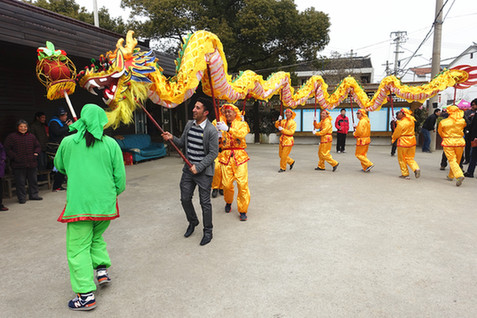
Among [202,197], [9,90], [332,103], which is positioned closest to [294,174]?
[332,103]

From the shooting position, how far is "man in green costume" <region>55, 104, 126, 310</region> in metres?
2.34

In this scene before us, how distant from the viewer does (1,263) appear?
10.3 ft

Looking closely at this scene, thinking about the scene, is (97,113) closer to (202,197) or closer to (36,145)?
(202,197)

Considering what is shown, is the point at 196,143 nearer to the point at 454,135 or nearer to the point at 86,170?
the point at 86,170

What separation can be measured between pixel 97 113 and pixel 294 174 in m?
5.88

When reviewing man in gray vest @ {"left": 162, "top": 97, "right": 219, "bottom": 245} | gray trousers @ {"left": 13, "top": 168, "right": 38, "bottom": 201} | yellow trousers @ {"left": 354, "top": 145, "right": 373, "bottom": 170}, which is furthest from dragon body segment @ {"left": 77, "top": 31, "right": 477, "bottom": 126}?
yellow trousers @ {"left": 354, "top": 145, "right": 373, "bottom": 170}

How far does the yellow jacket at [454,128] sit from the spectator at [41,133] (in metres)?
8.45

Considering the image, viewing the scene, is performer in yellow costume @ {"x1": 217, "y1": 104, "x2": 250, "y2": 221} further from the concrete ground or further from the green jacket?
the green jacket

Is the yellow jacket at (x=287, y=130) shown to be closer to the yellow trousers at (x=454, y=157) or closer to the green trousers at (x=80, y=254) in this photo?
the yellow trousers at (x=454, y=157)

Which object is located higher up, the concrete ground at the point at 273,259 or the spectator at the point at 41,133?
the spectator at the point at 41,133

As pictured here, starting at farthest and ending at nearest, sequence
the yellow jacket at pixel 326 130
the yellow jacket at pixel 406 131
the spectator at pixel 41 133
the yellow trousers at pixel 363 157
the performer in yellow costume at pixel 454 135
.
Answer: the yellow jacket at pixel 326 130, the yellow trousers at pixel 363 157, the yellow jacket at pixel 406 131, the performer in yellow costume at pixel 454 135, the spectator at pixel 41 133

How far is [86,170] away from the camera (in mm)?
2400

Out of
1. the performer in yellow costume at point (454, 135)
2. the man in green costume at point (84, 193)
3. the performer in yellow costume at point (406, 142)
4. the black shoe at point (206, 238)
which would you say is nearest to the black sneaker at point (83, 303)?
the man in green costume at point (84, 193)

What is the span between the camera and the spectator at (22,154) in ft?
17.1
